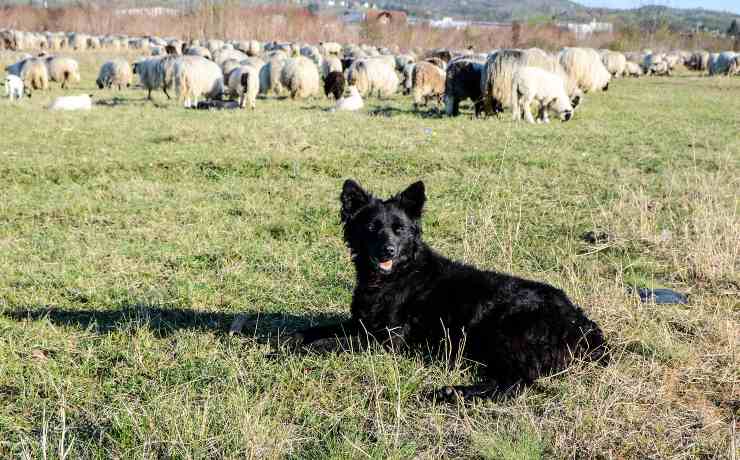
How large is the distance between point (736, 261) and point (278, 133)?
29.1ft

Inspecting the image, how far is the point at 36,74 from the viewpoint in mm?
27797

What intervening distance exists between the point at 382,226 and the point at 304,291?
1.62 m

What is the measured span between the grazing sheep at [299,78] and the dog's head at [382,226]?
22.2 meters

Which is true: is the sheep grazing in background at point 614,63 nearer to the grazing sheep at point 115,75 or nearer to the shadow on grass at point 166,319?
the grazing sheep at point 115,75

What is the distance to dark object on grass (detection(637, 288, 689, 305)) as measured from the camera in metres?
5.11

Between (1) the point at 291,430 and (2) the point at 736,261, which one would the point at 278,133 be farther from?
(1) the point at 291,430

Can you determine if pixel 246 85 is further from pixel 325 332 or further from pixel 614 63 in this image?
pixel 614 63

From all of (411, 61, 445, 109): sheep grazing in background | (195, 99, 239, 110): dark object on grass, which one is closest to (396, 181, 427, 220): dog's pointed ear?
(195, 99, 239, 110): dark object on grass

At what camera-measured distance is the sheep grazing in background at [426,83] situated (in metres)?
22.0

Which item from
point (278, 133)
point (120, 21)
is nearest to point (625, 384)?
point (278, 133)

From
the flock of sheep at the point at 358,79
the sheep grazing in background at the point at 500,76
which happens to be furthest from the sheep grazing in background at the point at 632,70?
the sheep grazing in background at the point at 500,76

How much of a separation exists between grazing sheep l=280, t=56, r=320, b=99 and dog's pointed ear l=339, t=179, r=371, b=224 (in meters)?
22.2

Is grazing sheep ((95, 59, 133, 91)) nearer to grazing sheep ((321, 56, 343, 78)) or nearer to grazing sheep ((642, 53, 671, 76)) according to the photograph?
grazing sheep ((321, 56, 343, 78))


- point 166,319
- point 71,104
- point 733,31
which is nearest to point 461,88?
point 71,104
